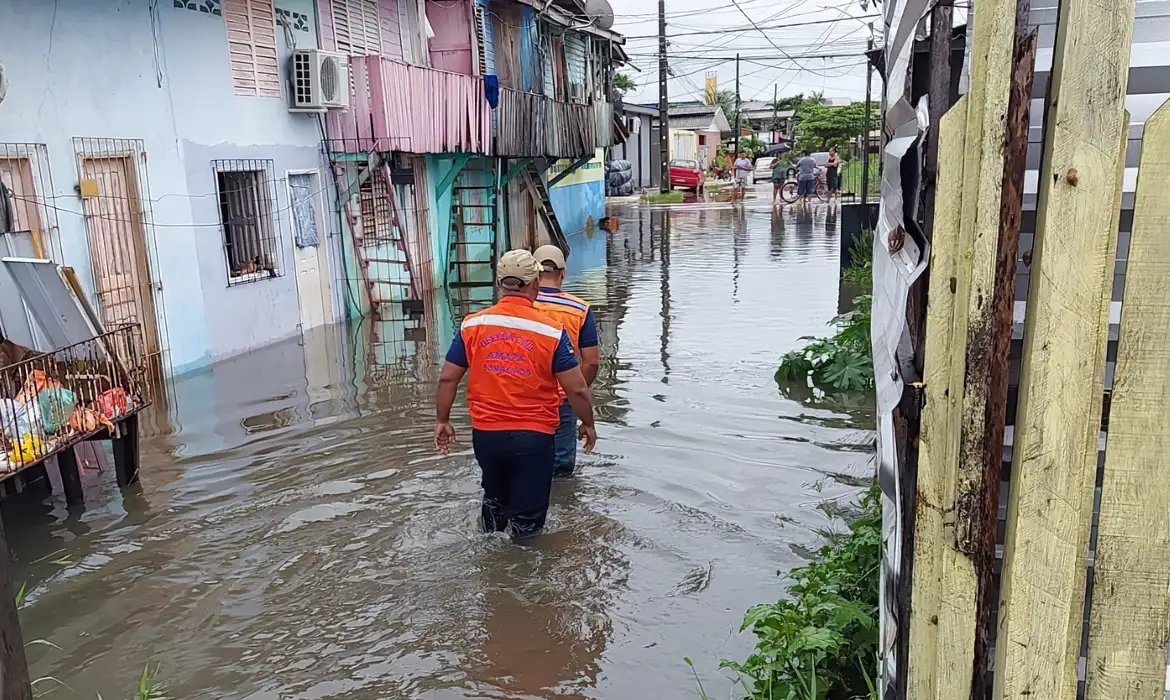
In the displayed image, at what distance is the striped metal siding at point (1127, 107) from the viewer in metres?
2.04

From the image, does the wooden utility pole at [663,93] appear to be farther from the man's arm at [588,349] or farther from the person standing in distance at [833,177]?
the man's arm at [588,349]

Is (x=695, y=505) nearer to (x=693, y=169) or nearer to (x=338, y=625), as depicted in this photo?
(x=338, y=625)

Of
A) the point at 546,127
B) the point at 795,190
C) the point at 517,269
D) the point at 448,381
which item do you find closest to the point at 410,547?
the point at 448,381

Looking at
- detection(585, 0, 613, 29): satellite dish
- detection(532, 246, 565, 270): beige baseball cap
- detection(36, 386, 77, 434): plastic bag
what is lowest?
detection(36, 386, 77, 434): plastic bag

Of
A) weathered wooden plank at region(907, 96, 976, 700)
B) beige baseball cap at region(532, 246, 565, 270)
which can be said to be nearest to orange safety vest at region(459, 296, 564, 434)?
beige baseball cap at region(532, 246, 565, 270)

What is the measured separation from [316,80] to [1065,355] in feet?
40.6

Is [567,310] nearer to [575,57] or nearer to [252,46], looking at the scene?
[252,46]

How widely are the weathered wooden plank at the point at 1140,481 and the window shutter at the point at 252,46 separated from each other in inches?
463

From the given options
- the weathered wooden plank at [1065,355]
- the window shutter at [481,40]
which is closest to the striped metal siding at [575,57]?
the window shutter at [481,40]

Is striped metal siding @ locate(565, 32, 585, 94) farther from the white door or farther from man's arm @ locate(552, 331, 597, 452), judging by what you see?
man's arm @ locate(552, 331, 597, 452)

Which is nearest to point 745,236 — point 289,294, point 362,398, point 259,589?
point 289,294

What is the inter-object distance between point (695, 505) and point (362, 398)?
438 cm

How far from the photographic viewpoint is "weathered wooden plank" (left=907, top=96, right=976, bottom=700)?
6.84 feet

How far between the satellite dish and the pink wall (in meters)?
7.78
